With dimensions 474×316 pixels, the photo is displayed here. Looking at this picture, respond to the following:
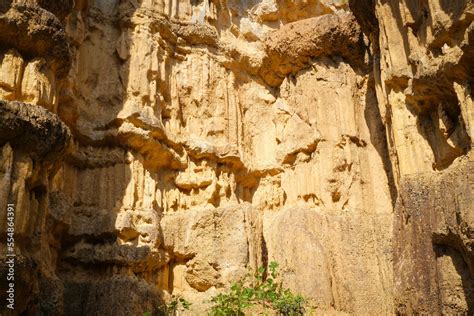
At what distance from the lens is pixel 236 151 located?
16.0 m

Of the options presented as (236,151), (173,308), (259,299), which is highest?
(236,151)

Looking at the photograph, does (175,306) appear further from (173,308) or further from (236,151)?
(236,151)

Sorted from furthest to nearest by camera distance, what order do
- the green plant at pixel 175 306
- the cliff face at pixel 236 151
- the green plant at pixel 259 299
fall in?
the green plant at pixel 175 306
the green plant at pixel 259 299
the cliff face at pixel 236 151

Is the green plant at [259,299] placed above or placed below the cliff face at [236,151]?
below

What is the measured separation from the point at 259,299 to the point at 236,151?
484cm

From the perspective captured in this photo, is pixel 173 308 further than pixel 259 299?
No

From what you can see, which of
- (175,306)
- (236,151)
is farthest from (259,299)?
(236,151)

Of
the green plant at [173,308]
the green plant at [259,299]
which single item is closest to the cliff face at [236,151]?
the green plant at [173,308]

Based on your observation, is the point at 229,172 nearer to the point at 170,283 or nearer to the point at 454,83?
the point at 170,283

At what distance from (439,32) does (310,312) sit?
6733mm

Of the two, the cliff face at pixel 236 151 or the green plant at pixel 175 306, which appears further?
the green plant at pixel 175 306

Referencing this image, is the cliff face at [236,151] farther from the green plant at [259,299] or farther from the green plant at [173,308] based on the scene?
the green plant at [259,299]

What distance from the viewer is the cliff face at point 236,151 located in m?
9.91

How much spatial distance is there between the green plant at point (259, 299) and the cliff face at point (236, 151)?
0.58m
